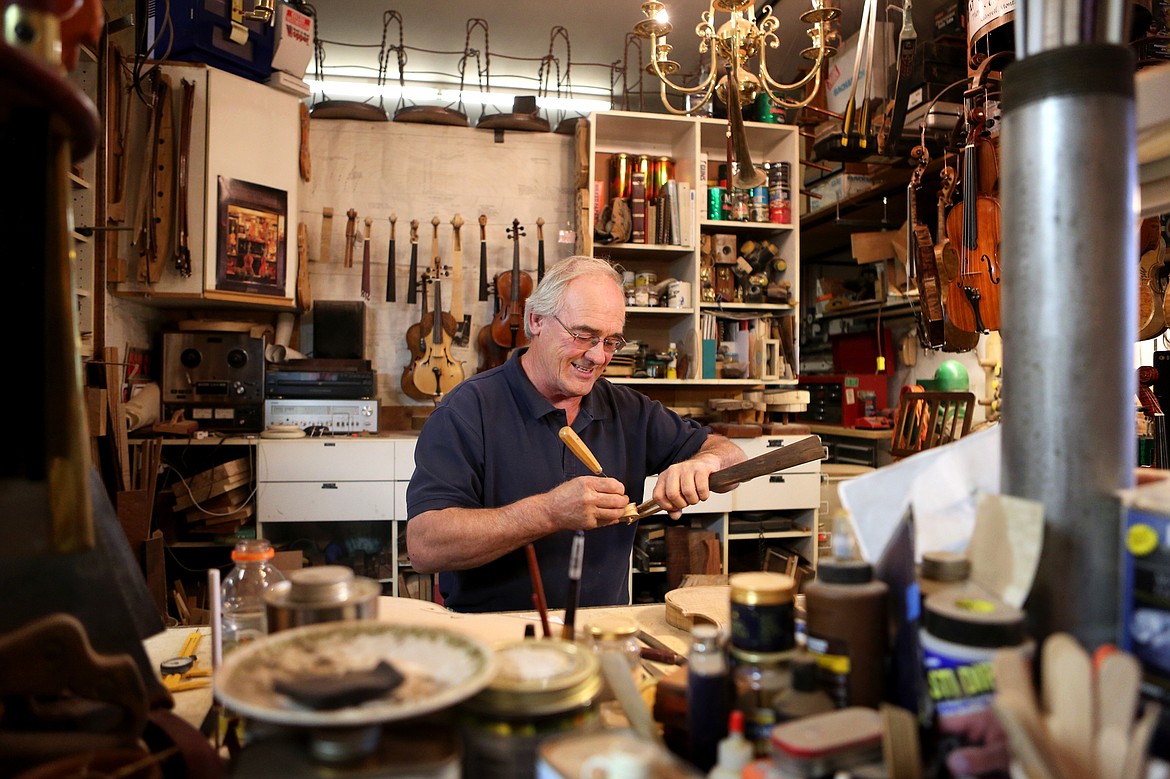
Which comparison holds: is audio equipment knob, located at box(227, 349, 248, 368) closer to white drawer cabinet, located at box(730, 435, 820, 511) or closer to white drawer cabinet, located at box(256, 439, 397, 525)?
white drawer cabinet, located at box(256, 439, 397, 525)

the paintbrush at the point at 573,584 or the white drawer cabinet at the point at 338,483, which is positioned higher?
the paintbrush at the point at 573,584

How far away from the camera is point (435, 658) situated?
675 mm

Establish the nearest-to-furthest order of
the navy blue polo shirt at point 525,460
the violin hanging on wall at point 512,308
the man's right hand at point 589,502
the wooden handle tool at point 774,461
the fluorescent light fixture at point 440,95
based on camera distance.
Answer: the wooden handle tool at point 774,461
the man's right hand at point 589,502
the navy blue polo shirt at point 525,460
the violin hanging on wall at point 512,308
the fluorescent light fixture at point 440,95

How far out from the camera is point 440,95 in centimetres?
551

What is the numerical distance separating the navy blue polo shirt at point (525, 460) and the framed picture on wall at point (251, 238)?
2.08m

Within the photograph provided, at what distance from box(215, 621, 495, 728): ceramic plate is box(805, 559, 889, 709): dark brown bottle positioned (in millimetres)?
334

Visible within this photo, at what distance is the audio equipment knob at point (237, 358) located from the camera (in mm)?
3799

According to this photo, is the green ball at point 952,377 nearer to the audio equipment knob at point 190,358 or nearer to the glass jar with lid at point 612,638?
the glass jar with lid at point 612,638

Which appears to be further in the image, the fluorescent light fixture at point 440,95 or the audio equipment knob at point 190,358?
the fluorescent light fixture at point 440,95

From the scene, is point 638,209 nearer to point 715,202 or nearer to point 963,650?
point 715,202

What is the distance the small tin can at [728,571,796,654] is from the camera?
0.73 m

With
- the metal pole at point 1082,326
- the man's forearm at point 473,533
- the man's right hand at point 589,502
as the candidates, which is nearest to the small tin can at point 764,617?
the metal pole at point 1082,326

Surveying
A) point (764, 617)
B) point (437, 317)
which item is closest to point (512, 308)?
point (437, 317)

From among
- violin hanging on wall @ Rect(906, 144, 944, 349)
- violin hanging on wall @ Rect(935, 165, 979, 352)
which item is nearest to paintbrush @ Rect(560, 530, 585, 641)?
violin hanging on wall @ Rect(935, 165, 979, 352)
